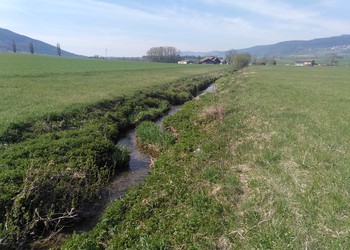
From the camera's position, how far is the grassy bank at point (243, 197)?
248 inches

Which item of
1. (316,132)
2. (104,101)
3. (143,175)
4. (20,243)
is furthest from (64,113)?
(316,132)

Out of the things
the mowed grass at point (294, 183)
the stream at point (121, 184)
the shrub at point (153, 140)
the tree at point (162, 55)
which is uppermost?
the tree at point (162, 55)

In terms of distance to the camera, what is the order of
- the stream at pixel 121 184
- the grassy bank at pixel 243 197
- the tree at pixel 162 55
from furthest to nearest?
the tree at pixel 162 55 < the stream at pixel 121 184 < the grassy bank at pixel 243 197

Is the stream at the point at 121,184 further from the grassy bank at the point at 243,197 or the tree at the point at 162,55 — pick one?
the tree at the point at 162,55

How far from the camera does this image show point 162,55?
529 ft

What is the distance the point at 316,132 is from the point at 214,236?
873 cm

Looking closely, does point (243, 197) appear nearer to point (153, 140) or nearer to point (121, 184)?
point (121, 184)

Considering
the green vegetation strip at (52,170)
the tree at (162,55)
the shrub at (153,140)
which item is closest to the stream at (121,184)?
the green vegetation strip at (52,170)

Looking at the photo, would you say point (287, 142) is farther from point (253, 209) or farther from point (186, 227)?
point (186, 227)

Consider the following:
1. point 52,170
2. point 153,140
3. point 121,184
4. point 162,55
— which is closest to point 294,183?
point 121,184

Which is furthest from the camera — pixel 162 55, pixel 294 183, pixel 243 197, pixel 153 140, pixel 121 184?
pixel 162 55

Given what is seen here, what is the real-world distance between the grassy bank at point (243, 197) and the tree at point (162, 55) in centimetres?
15092

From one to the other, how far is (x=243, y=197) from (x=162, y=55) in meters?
159

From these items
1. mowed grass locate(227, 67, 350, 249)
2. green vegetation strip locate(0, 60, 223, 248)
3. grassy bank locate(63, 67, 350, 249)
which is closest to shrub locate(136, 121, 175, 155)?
grassy bank locate(63, 67, 350, 249)
